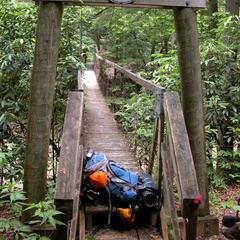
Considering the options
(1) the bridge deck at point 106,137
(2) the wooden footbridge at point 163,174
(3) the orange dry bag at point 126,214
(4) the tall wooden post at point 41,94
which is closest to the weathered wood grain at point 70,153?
(2) the wooden footbridge at point 163,174

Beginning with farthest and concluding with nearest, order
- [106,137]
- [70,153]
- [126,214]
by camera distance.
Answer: [106,137]
[126,214]
[70,153]

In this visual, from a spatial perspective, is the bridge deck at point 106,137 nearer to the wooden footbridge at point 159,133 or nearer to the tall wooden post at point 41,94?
the wooden footbridge at point 159,133

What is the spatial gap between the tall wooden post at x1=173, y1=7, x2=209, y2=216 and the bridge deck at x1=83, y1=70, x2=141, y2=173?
4.19 ft

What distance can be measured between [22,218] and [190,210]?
6.34ft

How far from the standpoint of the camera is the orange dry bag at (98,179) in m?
2.98

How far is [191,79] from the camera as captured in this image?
10.6 feet

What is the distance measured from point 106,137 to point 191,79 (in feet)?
9.36

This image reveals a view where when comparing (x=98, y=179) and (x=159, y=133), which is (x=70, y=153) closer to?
(x=98, y=179)

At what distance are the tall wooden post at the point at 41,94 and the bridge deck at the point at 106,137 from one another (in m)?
1.72

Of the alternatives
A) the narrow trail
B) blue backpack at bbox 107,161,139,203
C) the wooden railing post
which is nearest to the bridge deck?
the narrow trail

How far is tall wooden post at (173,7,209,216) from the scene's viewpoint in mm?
3162

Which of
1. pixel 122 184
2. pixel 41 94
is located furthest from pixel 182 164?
pixel 41 94

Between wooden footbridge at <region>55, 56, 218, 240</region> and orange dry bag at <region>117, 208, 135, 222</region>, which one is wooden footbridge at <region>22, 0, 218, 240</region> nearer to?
wooden footbridge at <region>55, 56, 218, 240</region>

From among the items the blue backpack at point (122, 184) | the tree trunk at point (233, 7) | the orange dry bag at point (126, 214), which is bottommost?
the orange dry bag at point (126, 214)
